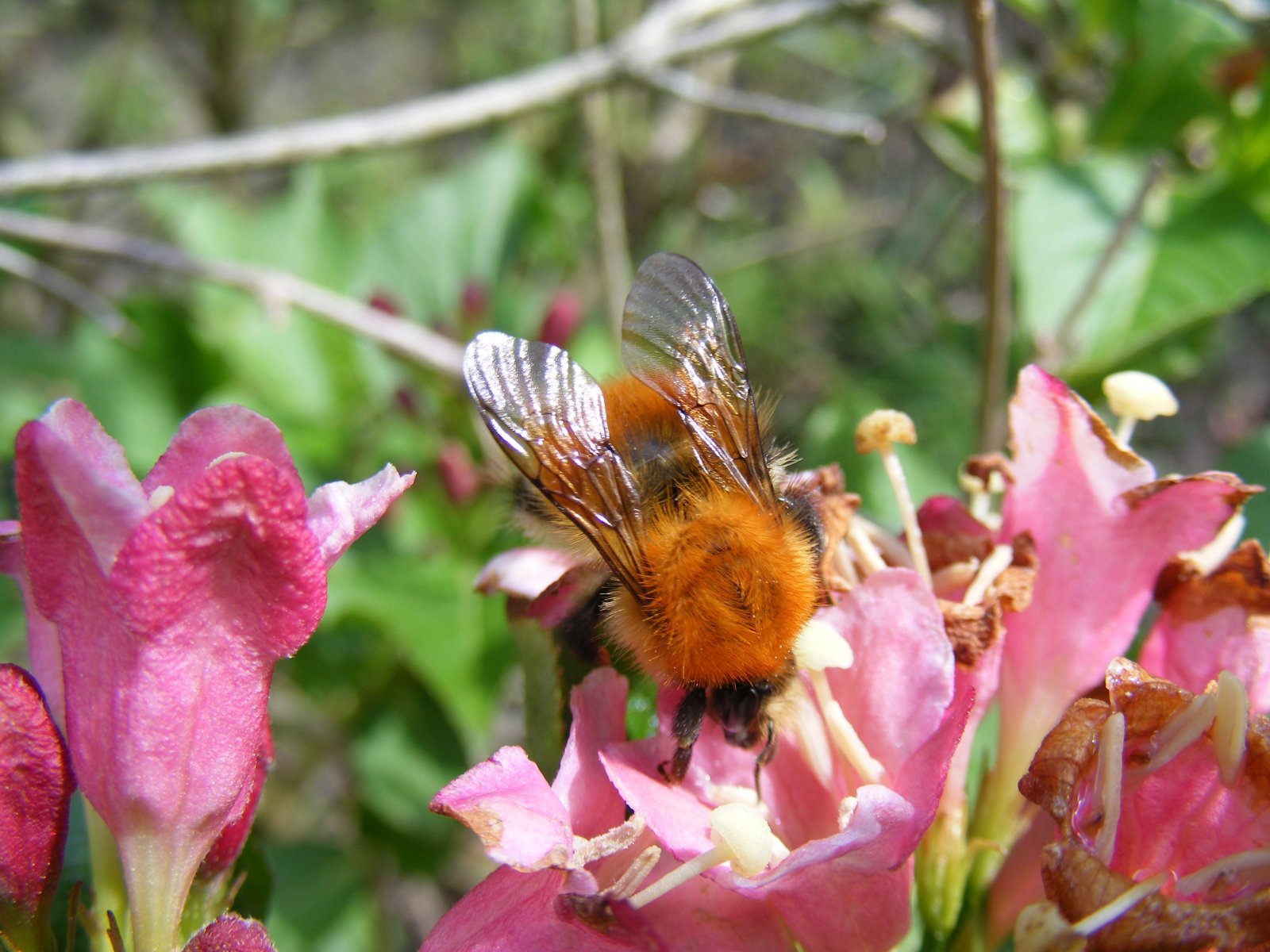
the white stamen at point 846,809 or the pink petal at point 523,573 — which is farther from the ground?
the pink petal at point 523,573

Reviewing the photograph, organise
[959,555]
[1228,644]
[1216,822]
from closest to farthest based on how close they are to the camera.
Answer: [1216,822]
[1228,644]
[959,555]

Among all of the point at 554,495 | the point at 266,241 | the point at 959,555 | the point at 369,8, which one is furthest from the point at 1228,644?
the point at 369,8

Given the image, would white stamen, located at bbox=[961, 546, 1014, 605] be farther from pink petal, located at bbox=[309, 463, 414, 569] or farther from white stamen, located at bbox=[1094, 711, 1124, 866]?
pink petal, located at bbox=[309, 463, 414, 569]

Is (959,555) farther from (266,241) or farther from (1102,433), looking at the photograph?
(266,241)

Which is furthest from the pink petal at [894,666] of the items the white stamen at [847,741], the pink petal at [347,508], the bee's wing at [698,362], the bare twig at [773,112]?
the bare twig at [773,112]

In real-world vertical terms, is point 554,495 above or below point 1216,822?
above

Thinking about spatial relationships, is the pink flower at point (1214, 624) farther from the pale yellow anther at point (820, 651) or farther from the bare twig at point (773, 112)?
the bare twig at point (773, 112)

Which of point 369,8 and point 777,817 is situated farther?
point 369,8
